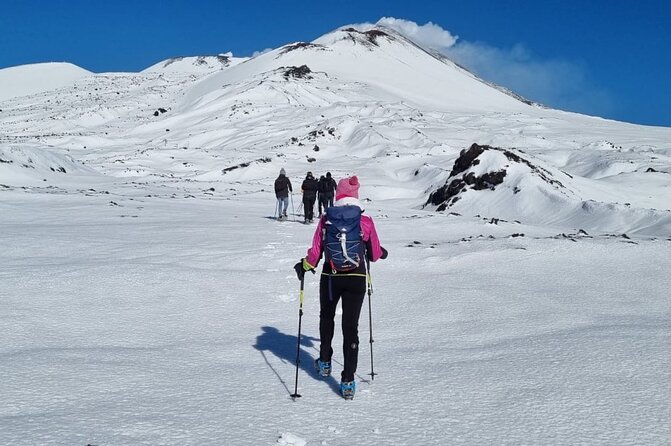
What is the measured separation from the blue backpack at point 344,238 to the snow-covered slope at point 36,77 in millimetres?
135249

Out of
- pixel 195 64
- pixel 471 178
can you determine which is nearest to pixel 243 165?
pixel 471 178

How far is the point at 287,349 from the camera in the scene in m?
6.46

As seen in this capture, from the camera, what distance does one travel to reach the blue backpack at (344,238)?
5.07 metres

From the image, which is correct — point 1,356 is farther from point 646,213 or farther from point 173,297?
point 646,213

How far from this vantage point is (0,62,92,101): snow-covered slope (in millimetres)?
128125

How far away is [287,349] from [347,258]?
191cm

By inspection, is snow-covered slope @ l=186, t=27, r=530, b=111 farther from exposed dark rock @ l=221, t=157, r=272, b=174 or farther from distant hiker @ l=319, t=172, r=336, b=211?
distant hiker @ l=319, t=172, r=336, b=211

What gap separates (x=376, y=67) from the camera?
386 feet

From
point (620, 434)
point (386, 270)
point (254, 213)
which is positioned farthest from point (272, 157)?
point (620, 434)

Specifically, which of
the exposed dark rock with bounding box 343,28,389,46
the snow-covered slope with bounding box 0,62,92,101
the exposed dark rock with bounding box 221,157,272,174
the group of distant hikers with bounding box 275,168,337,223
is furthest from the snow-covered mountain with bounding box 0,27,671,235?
the snow-covered slope with bounding box 0,62,92,101

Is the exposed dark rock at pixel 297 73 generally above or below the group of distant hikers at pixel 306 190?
above

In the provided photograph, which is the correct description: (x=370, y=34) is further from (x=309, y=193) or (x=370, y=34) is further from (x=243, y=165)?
(x=309, y=193)

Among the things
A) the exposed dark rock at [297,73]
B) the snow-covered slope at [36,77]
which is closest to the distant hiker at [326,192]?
the exposed dark rock at [297,73]

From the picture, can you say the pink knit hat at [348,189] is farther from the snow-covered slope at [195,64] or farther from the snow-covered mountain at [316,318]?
the snow-covered slope at [195,64]
